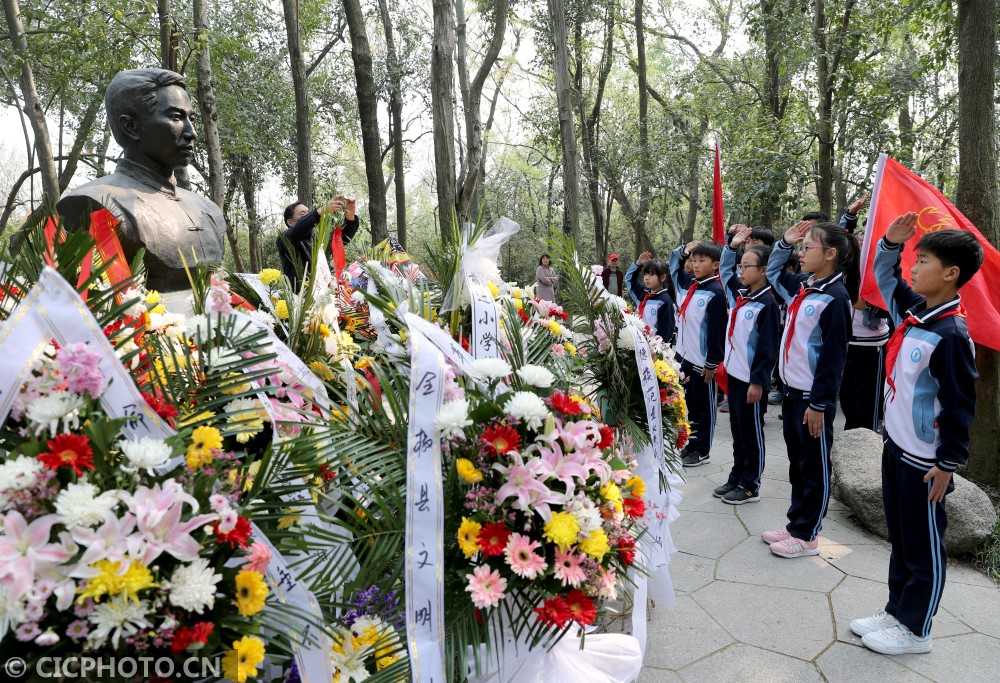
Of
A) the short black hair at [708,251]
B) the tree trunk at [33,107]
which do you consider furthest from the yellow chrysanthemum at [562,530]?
the tree trunk at [33,107]

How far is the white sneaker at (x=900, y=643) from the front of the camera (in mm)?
2547

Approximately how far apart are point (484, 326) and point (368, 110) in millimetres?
5297

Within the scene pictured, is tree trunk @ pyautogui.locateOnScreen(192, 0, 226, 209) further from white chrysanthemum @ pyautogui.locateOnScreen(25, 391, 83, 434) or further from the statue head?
white chrysanthemum @ pyautogui.locateOnScreen(25, 391, 83, 434)

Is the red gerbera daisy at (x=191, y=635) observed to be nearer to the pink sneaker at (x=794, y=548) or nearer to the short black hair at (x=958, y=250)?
the short black hair at (x=958, y=250)

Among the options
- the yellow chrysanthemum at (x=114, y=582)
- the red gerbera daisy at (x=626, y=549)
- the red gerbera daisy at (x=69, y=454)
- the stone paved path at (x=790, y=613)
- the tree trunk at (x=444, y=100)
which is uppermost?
the tree trunk at (x=444, y=100)

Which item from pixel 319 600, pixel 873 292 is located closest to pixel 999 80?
pixel 873 292

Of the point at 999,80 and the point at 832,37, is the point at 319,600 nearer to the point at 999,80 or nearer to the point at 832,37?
the point at 999,80

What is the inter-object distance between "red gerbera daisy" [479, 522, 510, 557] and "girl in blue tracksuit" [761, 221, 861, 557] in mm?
2485

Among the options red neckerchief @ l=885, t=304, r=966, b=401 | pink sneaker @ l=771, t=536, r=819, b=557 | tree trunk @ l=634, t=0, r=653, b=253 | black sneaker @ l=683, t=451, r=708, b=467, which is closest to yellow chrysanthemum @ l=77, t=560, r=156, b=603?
red neckerchief @ l=885, t=304, r=966, b=401

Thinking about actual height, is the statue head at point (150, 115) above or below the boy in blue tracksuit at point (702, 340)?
above

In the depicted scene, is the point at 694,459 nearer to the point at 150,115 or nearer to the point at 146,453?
the point at 150,115

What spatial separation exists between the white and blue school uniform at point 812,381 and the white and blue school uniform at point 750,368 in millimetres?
271

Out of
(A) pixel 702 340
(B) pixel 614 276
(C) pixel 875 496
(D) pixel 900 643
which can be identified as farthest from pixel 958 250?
(B) pixel 614 276

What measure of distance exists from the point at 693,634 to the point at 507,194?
77.0ft
